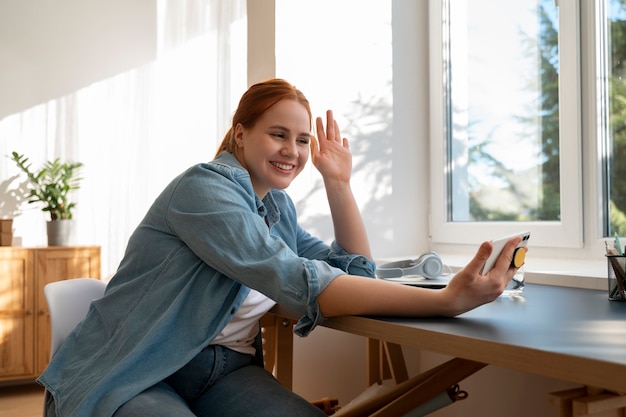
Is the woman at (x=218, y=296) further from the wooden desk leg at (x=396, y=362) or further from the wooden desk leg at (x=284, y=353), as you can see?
the wooden desk leg at (x=396, y=362)

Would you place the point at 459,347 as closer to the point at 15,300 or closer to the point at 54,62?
the point at 15,300

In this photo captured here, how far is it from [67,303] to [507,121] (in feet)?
5.73

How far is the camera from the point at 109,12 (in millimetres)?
5285

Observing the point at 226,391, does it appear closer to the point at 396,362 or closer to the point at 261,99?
the point at 261,99

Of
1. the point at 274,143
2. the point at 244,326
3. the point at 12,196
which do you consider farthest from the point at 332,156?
the point at 12,196

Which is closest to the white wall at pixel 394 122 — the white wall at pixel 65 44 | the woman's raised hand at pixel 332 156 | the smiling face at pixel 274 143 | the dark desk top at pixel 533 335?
the white wall at pixel 65 44

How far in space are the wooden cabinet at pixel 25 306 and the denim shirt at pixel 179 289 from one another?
10.2ft

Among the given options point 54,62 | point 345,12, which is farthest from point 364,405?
point 54,62

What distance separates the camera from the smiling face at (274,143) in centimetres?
172

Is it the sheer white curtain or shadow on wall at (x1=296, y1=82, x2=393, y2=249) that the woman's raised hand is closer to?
shadow on wall at (x1=296, y1=82, x2=393, y2=249)

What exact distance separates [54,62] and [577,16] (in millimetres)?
3840

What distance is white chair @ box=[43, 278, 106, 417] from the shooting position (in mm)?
1735

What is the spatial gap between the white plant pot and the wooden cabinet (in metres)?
0.10

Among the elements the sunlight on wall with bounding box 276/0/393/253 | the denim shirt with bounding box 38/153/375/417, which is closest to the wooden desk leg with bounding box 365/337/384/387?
the sunlight on wall with bounding box 276/0/393/253
